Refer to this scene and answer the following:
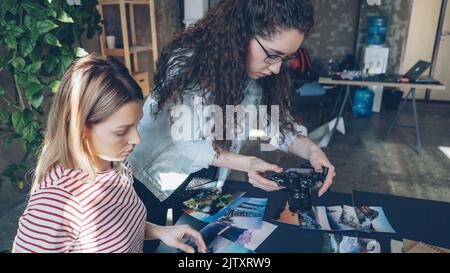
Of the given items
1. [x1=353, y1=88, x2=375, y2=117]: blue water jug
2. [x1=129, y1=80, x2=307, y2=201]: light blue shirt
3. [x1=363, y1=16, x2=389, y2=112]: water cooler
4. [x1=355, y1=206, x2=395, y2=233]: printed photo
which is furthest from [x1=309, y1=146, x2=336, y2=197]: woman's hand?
[x1=363, y1=16, x2=389, y2=112]: water cooler

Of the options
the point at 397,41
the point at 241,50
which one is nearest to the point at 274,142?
the point at 241,50

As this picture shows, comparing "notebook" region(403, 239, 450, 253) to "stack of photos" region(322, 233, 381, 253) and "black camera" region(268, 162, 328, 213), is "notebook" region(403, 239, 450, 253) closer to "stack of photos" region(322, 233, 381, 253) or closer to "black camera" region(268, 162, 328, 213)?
"stack of photos" region(322, 233, 381, 253)

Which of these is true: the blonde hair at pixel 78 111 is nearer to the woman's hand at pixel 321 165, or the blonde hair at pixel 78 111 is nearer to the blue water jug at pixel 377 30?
the woman's hand at pixel 321 165

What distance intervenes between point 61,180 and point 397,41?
18.4 ft

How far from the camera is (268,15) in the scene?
105 cm

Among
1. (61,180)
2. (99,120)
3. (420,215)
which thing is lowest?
(420,215)

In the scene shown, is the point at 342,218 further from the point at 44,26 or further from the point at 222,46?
the point at 44,26

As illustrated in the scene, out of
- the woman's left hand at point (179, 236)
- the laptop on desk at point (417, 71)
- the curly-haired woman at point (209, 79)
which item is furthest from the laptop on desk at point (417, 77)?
the woman's left hand at point (179, 236)

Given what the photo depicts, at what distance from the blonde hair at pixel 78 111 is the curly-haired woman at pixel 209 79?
0.28m

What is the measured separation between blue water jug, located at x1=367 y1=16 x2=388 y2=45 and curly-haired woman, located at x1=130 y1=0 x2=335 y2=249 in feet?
14.9

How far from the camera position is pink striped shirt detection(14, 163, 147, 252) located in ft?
2.41

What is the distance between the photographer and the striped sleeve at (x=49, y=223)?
0.73 metres

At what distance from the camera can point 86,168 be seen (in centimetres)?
86
